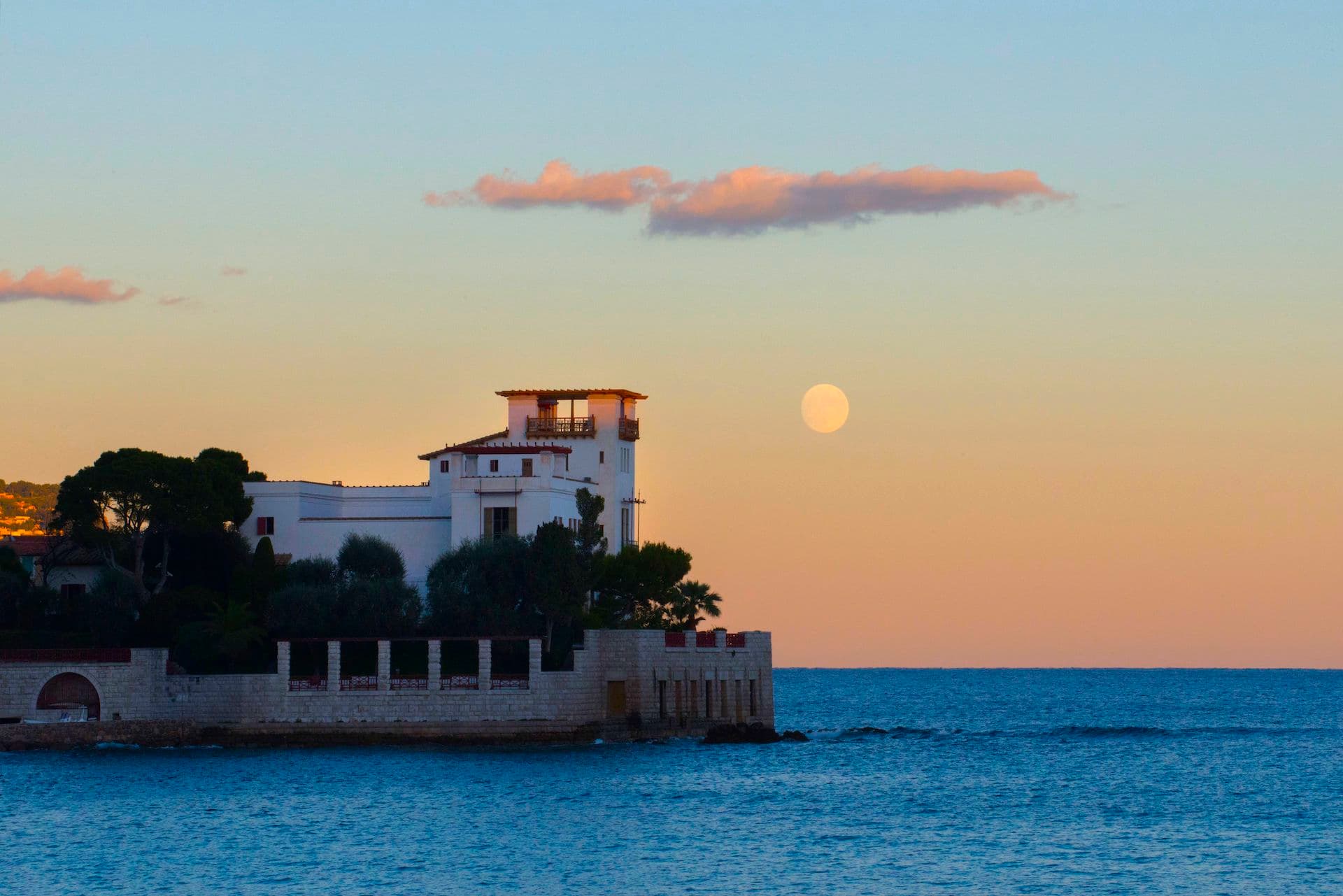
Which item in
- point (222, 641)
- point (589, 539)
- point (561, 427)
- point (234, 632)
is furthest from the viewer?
point (561, 427)

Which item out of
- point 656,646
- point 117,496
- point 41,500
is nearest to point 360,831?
point 656,646

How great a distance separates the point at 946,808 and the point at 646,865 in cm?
1655

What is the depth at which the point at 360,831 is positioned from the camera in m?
53.5

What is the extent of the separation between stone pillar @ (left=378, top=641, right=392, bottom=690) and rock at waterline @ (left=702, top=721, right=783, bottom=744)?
13821 mm

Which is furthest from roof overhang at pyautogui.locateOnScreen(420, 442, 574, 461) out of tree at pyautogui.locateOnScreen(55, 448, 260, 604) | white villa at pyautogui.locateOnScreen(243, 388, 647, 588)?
tree at pyautogui.locateOnScreen(55, 448, 260, 604)

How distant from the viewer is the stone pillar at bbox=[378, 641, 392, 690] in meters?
73.3

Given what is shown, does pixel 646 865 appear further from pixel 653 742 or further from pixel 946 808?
pixel 653 742

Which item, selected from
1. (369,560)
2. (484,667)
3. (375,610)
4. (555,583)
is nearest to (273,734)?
(375,610)

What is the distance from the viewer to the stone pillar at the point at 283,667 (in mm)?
73375

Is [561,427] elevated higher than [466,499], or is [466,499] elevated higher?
[561,427]

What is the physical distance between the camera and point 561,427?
98000mm

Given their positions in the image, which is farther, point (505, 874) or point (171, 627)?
point (171, 627)

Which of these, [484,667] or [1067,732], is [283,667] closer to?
[484,667]

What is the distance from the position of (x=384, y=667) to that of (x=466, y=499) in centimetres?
1434
